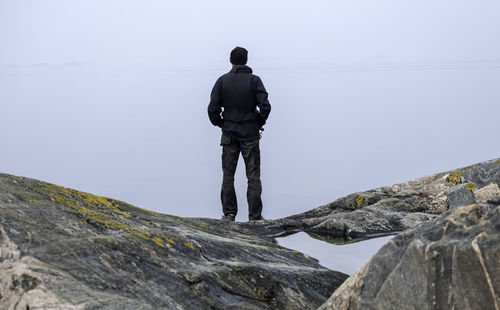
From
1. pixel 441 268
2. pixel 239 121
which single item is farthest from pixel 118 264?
pixel 239 121

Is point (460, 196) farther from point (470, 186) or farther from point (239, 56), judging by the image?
point (239, 56)

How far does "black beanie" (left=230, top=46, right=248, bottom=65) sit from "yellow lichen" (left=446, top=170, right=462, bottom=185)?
4672mm

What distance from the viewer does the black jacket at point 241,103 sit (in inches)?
471

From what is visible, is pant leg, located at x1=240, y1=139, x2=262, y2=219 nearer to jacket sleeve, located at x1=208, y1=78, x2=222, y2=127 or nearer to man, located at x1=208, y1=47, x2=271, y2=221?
man, located at x1=208, y1=47, x2=271, y2=221

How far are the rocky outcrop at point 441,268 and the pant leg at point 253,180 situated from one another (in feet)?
27.8

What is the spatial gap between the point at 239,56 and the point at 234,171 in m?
2.36

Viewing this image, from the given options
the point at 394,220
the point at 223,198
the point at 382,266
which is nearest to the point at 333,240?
the point at 394,220

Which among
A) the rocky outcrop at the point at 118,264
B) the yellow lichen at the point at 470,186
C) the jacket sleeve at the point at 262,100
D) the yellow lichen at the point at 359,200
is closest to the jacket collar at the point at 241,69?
the jacket sleeve at the point at 262,100

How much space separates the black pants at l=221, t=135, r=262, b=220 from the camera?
39.9ft

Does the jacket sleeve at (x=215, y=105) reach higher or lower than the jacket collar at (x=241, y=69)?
lower

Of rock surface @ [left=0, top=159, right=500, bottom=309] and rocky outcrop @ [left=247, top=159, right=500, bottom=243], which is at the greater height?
rocky outcrop @ [left=247, top=159, right=500, bottom=243]

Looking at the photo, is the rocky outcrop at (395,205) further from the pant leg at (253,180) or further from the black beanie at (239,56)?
the black beanie at (239,56)

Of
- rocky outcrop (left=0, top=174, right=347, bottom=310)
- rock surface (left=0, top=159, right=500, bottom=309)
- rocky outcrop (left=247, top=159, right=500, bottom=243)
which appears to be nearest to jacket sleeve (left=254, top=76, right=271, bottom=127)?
rocky outcrop (left=247, top=159, right=500, bottom=243)

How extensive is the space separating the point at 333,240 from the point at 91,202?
4.97 m
